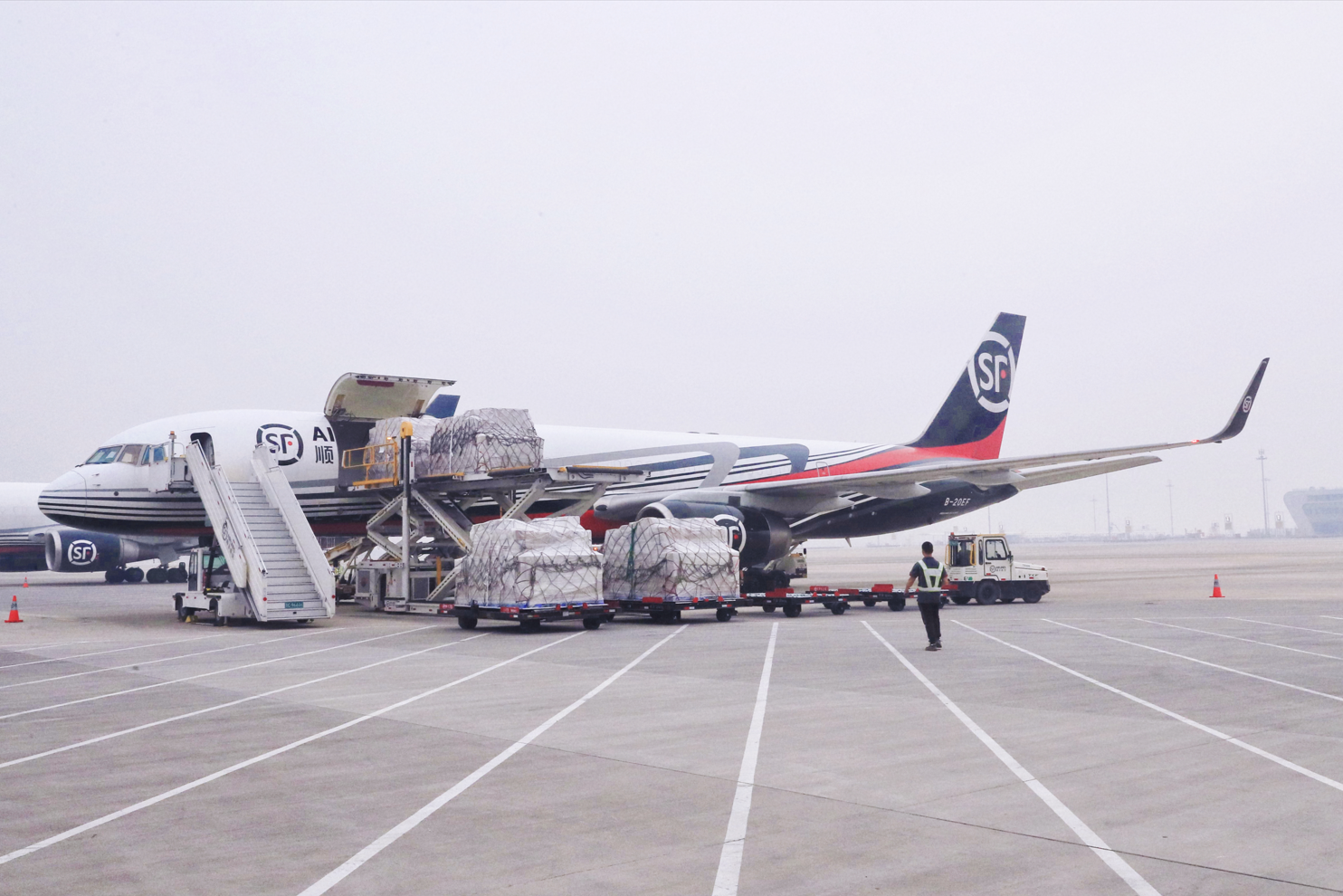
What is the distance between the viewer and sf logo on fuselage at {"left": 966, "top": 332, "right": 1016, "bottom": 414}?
37.0 metres

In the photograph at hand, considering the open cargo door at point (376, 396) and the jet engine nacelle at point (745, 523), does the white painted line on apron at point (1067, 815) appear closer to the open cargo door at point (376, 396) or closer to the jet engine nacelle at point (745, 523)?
the jet engine nacelle at point (745, 523)

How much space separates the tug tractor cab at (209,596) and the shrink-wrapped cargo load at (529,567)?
17.8 feet

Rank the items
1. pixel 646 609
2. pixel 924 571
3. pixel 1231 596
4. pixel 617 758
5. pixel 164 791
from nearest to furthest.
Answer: pixel 164 791 < pixel 617 758 < pixel 924 571 < pixel 646 609 < pixel 1231 596

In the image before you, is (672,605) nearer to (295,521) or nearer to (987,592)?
(295,521)

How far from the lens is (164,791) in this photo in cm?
746

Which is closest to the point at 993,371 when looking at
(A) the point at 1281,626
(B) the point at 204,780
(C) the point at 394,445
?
(A) the point at 1281,626

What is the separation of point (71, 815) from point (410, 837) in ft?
7.68

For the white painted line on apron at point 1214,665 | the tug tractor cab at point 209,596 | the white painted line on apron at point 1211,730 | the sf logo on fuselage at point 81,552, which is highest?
the sf logo on fuselage at point 81,552

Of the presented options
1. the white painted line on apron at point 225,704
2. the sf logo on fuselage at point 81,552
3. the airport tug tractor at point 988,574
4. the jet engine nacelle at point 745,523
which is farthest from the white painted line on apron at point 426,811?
the sf logo on fuselage at point 81,552

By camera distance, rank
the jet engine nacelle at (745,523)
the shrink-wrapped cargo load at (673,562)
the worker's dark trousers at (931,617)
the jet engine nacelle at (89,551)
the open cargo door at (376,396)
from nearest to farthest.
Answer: the worker's dark trousers at (931,617) → the shrink-wrapped cargo load at (673,562) → the jet engine nacelle at (745,523) → the open cargo door at (376,396) → the jet engine nacelle at (89,551)

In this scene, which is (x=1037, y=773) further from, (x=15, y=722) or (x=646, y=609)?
(x=646, y=609)

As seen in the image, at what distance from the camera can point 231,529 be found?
2356 cm

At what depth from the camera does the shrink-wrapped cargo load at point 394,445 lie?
2631 cm

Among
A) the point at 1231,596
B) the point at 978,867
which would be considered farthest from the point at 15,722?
the point at 1231,596
